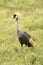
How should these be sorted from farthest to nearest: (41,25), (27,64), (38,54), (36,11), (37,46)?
(36,11) → (41,25) → (37,46) → (38,54) → (27,64)

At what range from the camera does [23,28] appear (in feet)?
43.8

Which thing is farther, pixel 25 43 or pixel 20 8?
pixel 20 8

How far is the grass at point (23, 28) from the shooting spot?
9984 mm

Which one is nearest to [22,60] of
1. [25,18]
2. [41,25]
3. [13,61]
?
[13,61]

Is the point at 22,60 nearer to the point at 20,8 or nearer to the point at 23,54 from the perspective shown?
the point at 23,54

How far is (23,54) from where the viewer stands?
10.4 meters

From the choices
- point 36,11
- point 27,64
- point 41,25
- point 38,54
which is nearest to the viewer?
point 27,64

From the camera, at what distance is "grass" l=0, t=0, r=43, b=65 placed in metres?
9.98

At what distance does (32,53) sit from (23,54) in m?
0.28

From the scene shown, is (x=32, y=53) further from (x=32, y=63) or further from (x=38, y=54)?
(x=32, y=63)

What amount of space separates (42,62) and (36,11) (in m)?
6.43

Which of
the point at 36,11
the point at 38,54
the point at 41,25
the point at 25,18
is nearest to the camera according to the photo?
the point at 38,54

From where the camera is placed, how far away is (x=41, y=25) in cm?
1364

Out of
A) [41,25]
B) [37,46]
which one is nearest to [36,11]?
[41,25]
